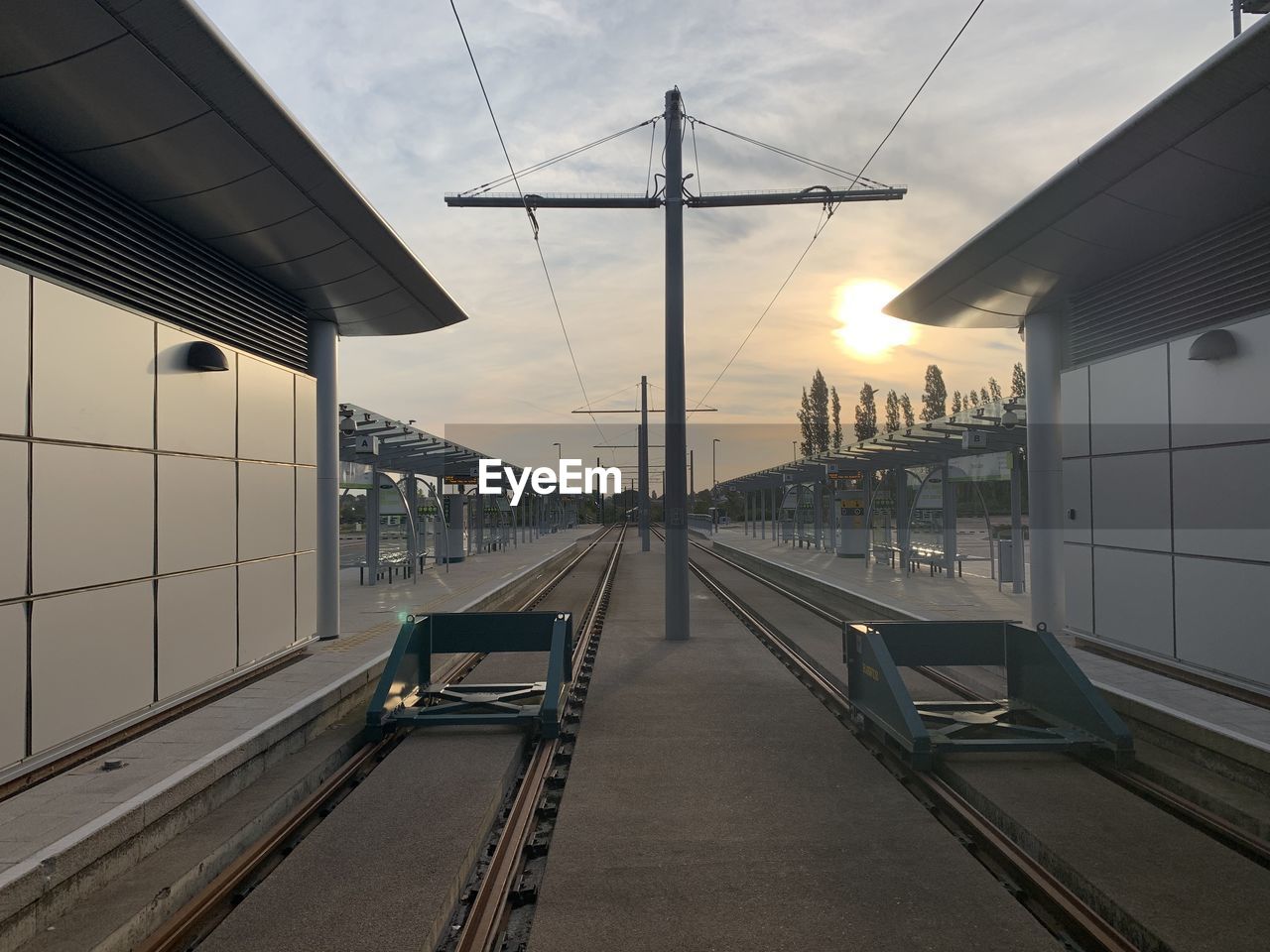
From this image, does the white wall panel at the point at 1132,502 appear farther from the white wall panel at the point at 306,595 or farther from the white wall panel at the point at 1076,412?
the white wall panel at the point at 306,595

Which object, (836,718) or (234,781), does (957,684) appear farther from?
(234,781)

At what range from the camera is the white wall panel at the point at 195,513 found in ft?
24.0

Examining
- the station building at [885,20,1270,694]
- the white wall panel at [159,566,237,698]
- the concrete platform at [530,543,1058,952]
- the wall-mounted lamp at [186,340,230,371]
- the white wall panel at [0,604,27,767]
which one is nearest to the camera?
the concrete platform at [530,543,1058,952]

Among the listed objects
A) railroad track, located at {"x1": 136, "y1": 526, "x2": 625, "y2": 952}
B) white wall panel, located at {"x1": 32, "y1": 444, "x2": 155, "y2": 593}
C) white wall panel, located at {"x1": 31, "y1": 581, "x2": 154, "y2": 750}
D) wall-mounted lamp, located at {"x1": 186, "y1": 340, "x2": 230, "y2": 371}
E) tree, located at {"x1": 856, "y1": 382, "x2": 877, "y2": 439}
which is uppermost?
tree, located at {"x1": 856, "y1": 382, "x2": 877, "y2": 439}

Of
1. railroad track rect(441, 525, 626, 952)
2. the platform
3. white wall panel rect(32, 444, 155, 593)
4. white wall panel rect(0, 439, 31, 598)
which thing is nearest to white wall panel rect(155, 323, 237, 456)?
white wall panel rect(32, 444, 155, 593)

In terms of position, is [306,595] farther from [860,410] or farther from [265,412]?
[860,410]

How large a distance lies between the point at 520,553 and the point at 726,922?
31.7m

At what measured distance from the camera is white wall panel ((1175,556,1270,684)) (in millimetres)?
7430

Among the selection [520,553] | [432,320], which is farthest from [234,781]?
[520,553]

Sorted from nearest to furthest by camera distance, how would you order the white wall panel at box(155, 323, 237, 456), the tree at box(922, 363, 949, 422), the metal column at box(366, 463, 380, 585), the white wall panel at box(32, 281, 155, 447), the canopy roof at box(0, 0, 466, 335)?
the canopy roof at box(0, 0, 466, 335) → the white wall panel at box(32, 281, 155, 447) → the white wall panel at box(155, 323, 237, 456) → the metal column at box(366, 463, 380, 585) → the tree at box(922, 363, 949, 422)

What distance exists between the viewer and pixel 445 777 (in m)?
5.98

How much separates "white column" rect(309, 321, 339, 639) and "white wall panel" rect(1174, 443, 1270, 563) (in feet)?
31.2

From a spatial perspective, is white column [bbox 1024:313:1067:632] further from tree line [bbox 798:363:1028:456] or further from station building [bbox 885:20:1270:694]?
tree line [bbox 798:363:1028:456]

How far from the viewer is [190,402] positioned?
307 inches
